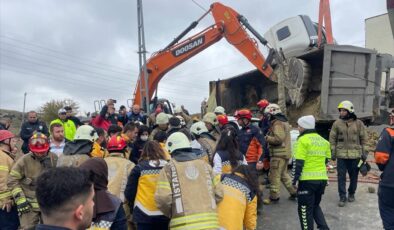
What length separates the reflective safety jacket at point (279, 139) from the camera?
625 centimetres

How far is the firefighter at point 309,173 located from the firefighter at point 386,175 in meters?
0.76

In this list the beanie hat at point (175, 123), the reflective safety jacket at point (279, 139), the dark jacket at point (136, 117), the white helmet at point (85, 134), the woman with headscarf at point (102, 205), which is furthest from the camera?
the dark jacket at point (136, 117)

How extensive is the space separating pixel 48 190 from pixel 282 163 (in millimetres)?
5290

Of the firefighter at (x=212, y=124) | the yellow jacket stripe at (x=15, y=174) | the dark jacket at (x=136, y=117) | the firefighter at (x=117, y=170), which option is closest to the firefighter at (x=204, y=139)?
the firefighter at (x=212, y=124)

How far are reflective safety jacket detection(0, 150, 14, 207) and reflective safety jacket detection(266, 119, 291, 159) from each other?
4138mm

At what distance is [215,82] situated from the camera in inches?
524

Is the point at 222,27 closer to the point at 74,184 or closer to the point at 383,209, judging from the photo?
the point at 383,209

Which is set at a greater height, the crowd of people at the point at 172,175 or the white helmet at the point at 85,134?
the white helmet at the point at 85,134

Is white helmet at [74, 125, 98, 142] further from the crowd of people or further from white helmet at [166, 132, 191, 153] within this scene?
white helmet at [166, 132, 191, 153]

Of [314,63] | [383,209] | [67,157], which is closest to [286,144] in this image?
[383,209]

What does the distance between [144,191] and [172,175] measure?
628 mm

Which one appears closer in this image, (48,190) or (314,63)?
(48,190)

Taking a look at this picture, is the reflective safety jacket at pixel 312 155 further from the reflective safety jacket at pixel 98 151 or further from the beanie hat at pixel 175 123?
the reflective safety jacket at pixel 98 151

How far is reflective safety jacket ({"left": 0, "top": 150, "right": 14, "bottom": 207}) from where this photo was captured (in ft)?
13.9
